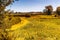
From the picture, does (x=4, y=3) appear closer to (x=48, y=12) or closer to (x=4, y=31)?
(x=4, y=31)

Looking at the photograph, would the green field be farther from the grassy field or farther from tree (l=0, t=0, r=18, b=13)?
tree (l=0, t=0, r=18, b=13)

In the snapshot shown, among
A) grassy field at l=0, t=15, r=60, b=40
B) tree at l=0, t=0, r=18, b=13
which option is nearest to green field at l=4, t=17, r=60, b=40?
grassy field at l=0, t=15, r=60, b=40

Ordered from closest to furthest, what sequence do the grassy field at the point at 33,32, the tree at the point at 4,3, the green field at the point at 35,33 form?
the tree at the point at 4,3 < the grassy field at the point at 33,32 < the green field at the point at 35,33

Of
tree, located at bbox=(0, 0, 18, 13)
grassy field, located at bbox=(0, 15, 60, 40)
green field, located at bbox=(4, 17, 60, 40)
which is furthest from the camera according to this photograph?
green field, located at bbox=(4, 17, 60, 40)

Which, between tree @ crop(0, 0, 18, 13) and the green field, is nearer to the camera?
tree @ crop(0, 0, 18, 13)

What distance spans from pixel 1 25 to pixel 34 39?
579cm

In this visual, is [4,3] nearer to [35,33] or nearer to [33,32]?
[35,33]

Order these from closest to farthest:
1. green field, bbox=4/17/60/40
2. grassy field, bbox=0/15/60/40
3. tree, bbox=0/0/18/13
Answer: tree, bbox=0/0/18/13 → grassy field, bbox=0/15/60/40 → green field, bbox=4/17/60/40

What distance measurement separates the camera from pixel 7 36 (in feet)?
43.8

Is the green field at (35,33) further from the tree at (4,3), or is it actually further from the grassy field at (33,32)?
the tree at (4,3)

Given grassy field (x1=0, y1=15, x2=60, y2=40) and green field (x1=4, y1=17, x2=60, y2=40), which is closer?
grassy field (x1=0, y1=15, x2=60, y2=40)

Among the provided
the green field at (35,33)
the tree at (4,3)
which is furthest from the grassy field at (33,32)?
the tree at (4,3)

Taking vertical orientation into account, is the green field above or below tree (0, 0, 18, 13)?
below

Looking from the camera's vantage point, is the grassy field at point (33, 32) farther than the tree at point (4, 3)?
Yes
